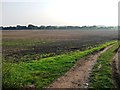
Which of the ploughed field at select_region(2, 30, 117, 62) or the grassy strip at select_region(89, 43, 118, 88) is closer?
the grassy strip at select_region(89, 43, 118, 88)

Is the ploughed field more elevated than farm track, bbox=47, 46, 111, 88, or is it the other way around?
the ploughed field

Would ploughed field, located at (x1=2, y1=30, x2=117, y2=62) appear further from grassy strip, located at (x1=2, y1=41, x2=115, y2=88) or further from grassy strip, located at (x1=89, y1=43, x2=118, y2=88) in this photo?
grassy strip, located at (x1=89, y1=43, x2=118, y2=88)

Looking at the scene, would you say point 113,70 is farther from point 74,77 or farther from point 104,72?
point 74,77

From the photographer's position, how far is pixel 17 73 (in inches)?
672

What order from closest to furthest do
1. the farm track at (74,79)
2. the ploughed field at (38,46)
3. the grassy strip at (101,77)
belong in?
the farm track at (74,79) → the grassy strip at (101,77) → the ploughed field at (38,46)

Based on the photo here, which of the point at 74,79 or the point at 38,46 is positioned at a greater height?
the point at 38,46

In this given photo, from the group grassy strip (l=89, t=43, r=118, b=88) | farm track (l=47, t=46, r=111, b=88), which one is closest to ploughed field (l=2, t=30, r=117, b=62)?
farm track (l=47, t=46, r=111, b=88)

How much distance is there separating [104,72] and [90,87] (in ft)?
14.4

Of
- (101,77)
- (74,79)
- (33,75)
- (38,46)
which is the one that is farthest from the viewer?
(38,46)

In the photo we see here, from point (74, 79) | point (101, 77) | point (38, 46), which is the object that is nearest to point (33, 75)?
point (74, 79)

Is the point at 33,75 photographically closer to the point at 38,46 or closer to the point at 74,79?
the point at 74,79

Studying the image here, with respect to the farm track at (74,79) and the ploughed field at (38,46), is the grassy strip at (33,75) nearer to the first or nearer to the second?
the farm track at (74,79)

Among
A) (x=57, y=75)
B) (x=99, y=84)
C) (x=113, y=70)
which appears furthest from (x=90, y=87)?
(x=113, y=70)

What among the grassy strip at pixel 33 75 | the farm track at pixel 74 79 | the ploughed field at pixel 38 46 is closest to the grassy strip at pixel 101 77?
the farm track at pixel 74 79
